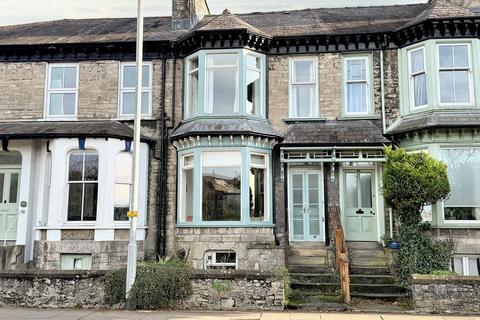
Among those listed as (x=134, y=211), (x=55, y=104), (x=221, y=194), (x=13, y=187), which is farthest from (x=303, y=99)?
(x=13, y=187)

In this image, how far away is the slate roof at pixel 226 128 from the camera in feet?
45.4

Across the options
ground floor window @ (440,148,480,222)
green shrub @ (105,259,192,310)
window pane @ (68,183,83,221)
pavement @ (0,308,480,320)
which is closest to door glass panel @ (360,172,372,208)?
ground floor window @ (440,148,480,222)

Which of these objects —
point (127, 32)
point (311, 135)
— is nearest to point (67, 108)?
point (127, 32)

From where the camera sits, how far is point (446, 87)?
45.3 feet

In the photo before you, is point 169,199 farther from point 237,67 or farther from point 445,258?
point 445,258

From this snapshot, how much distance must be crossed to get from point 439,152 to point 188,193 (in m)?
7.91

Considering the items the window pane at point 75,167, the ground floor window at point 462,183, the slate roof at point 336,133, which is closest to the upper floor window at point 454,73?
the ground floor window at point 462,183

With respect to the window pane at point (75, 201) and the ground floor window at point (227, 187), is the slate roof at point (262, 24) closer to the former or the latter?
the ground floor window at point (227, 187)

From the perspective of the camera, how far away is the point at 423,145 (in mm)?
13383

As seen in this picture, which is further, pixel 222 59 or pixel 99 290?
pixel 222 59

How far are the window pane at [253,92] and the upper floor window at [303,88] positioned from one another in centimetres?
115

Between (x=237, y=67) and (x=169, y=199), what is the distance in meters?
4.95

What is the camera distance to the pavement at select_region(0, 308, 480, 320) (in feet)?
31.1

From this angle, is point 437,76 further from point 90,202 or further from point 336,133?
point 90,202
